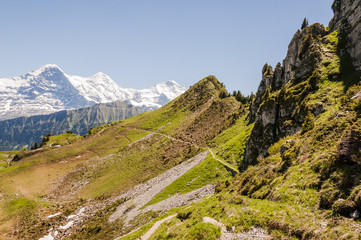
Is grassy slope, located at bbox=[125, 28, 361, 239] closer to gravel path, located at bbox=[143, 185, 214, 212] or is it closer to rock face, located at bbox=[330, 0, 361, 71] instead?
rock face, located at bbox=[330, 0, 361, 71]

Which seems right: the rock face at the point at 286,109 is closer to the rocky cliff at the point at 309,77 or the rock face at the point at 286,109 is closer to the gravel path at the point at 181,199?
the rocky cliff at the point at 309,77

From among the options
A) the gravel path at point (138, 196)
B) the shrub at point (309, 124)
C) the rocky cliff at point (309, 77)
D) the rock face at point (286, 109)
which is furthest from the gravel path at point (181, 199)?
the shrub at point (309, 124)

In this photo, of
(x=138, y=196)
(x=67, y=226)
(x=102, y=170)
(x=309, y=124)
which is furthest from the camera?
(x=102, y=170)

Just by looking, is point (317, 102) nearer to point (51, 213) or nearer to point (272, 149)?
point (272, 149)

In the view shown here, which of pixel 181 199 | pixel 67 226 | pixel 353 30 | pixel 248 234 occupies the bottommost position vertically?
pixel 67 226

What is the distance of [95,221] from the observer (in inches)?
1855

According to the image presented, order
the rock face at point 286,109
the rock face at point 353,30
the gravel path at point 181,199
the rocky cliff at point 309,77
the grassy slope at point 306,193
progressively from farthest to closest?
1. the gravel path at point 181,199
2. the rock face at point 286,109
3. the rock face at point 353,30
4. the rocky cliff at point 309,77
5. the grassy slope at point 306,193

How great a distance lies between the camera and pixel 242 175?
3169 cm

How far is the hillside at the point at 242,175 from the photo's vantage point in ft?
50.0

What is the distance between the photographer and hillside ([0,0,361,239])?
1524 centimetres

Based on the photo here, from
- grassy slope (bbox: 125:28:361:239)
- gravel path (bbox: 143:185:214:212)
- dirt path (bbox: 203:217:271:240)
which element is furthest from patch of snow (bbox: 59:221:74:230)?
dirt path (bbox: 203:217:271:240)

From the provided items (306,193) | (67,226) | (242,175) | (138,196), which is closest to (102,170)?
(67,226)

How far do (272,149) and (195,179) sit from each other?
2123cm

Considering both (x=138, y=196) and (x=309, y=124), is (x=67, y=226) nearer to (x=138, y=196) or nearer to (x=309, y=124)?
(x=138, y=196)
